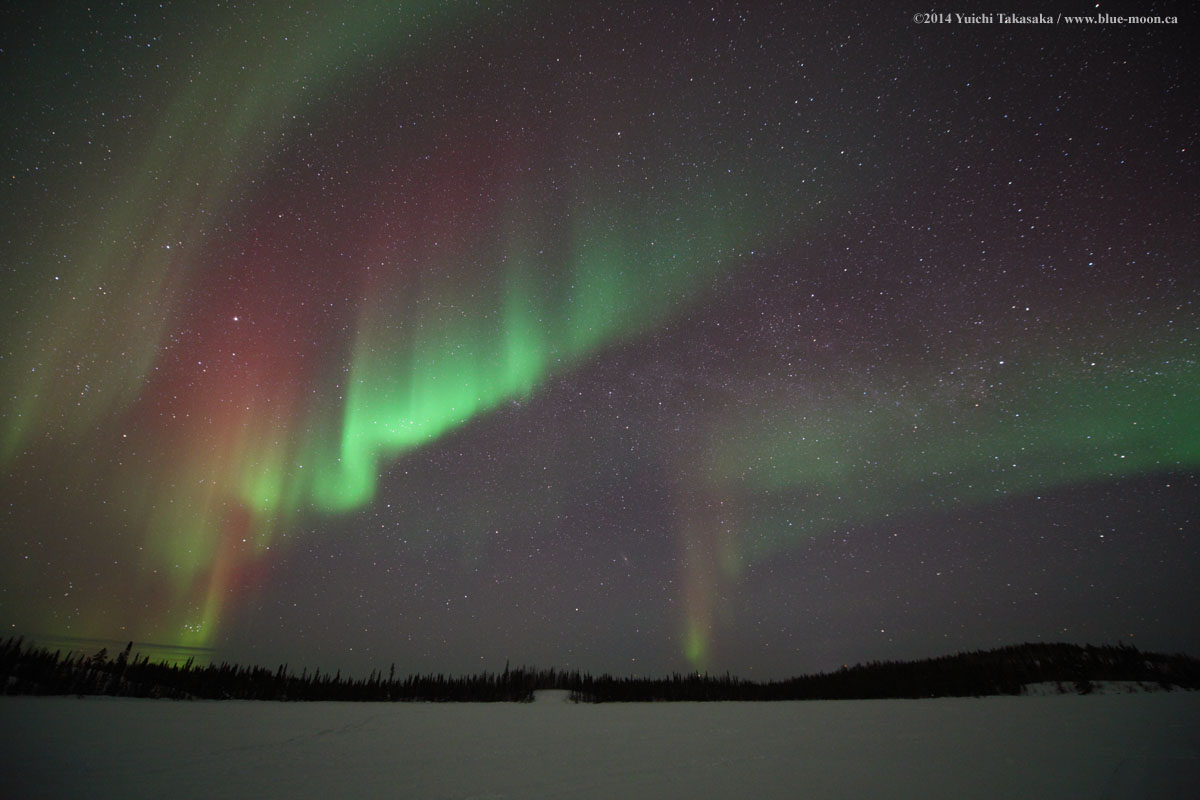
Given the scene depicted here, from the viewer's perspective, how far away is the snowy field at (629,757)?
185 inches

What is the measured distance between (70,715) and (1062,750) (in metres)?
17.9

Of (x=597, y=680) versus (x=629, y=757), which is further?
(x=597, y=680)

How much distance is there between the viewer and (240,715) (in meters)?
11.9

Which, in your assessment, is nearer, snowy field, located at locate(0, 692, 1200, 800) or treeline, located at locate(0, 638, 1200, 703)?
snowy field, located at locate(0, 692, 1200, 800)

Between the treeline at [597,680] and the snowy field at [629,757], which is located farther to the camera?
the treeline at [597,680]

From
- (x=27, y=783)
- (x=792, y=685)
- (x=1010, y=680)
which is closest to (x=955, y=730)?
(x=27, y=783)

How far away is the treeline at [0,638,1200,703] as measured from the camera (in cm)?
1691

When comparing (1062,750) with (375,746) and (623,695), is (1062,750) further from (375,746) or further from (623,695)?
(623,695)

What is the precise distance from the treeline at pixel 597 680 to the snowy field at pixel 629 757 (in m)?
9.04

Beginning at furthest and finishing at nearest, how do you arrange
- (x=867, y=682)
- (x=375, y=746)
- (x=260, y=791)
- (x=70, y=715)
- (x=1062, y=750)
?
(x=867, y=682)
(x=70, y=715)
(x=375, y=746)
(x=1062, y=750)
(x=260, y=791)

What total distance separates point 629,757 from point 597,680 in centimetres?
2835

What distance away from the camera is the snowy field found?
4.70 metres

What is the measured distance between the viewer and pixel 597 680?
103 feet

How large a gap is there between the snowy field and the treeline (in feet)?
29.7
